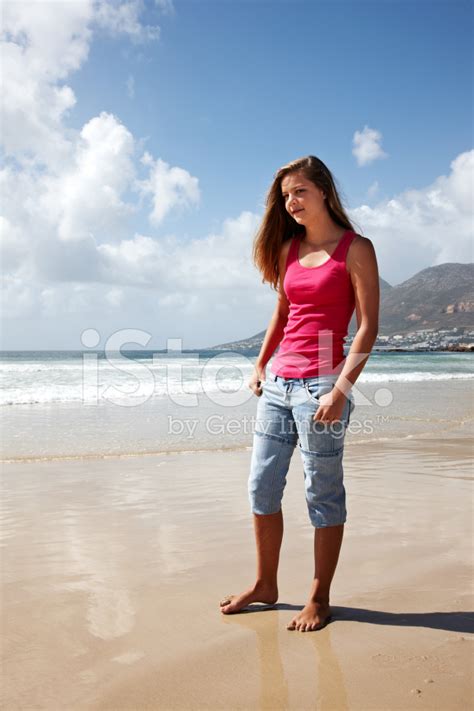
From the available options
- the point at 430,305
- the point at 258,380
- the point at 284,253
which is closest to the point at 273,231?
the point at 284,253

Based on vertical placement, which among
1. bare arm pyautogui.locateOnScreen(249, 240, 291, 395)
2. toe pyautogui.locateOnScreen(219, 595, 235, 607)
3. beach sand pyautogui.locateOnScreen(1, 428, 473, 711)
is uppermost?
bare arm pyautogui.locateOnScreen(249, 240, 291, 395)

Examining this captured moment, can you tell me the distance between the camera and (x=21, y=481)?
529 cm

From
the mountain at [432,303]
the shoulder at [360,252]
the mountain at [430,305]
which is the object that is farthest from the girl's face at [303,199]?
the mountain at [432,303]

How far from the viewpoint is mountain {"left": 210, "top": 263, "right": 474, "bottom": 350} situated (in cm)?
7150

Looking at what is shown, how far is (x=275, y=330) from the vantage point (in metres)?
2.80

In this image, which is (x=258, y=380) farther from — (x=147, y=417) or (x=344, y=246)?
(x=147, y=417)

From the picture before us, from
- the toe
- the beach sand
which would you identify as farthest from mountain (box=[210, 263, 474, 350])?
the toe

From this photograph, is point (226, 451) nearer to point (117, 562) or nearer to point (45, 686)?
point (117, 562)

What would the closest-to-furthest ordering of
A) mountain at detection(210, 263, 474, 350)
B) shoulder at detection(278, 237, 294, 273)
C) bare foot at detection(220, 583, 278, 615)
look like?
bare foot at detection(220, 583, 278, 615) < shoulder at detection(278, 237, 294, 273) < mountain at detection(210, 263, 474, 350)

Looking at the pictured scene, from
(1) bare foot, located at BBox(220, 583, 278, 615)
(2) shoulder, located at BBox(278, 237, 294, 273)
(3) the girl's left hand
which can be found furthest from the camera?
(2) shoulder, located at BBox(278, 237, 294, 273)

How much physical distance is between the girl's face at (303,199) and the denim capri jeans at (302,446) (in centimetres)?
71

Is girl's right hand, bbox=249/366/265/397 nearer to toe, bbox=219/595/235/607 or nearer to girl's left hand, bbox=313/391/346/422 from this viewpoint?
girl's left hand, bbox=313/391/346/422

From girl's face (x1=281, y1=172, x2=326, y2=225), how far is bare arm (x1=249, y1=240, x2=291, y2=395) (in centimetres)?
18

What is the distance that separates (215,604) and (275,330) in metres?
1.27
